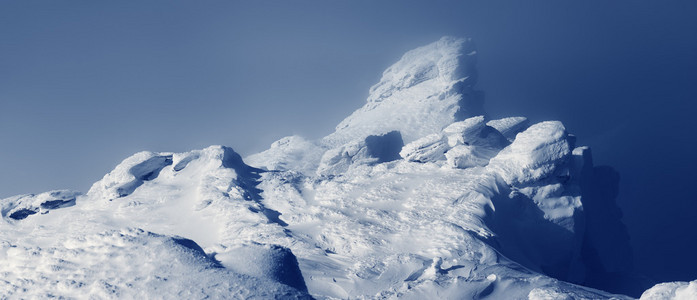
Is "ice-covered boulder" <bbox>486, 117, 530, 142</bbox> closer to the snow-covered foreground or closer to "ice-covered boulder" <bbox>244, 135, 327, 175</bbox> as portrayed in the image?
the snow-covered foreground

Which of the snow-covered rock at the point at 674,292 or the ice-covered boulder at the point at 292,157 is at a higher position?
the ice-covered boulder at the point at 292,157

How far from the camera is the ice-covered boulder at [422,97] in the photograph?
4588 centimetres

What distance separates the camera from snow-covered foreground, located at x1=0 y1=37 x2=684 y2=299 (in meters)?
10.1

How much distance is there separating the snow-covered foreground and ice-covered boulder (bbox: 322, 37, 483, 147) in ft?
21.1

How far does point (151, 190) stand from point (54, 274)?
19.7 metres

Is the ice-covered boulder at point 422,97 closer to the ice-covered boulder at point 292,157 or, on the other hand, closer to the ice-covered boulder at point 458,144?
the ice-covered boulder at point 292,157

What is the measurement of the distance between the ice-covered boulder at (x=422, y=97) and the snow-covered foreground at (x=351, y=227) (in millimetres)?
6444

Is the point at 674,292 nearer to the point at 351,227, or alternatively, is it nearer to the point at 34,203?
the point at 351,227

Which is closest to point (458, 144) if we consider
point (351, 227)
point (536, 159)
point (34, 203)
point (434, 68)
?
point (536, 159)

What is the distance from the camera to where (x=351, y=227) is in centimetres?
2353

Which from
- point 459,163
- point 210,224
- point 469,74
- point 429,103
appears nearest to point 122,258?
point 210,224

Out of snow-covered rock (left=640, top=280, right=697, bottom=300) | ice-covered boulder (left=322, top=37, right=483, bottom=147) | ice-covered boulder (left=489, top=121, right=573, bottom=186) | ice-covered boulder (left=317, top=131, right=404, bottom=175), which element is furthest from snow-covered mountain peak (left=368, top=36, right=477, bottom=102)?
snow-covered rock (left=640, top=280, right=697, bottom=300)

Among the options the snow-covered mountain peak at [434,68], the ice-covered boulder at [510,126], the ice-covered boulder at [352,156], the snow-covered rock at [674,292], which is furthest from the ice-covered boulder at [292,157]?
the snow-covered rock at [674,292]

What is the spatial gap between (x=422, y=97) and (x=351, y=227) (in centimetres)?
2833
